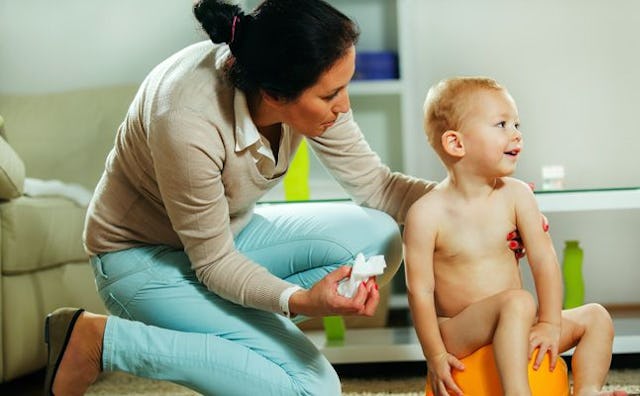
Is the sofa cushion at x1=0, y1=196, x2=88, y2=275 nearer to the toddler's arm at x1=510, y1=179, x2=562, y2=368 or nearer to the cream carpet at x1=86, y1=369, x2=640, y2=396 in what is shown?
the cream carpet at x1=86, y1=369, x2=640, y2=396

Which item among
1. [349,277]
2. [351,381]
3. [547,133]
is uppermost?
[349,277]

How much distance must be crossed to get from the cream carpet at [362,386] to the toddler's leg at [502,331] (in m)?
0.54

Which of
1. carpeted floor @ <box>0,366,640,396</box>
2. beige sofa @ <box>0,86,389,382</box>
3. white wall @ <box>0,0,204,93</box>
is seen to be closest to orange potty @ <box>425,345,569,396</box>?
carpeted floor @ <box>0,366,640,396</box>

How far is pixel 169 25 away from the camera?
314 centimetres

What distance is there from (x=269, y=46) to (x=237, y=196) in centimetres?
30

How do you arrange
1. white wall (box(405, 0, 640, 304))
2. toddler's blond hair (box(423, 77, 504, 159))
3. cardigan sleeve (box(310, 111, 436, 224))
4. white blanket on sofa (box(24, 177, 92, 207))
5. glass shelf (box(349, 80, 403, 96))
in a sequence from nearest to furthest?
toddler's blond hair (box(423, 77, 504, 159)), cardigan sleeve (box(310, 111, 436, 224)), white blanket on sofa (box(24, 177, 92, 207)), glass shelf (box(349, 80, 403, 96)), white wall (box(405, 0, 640, 304))

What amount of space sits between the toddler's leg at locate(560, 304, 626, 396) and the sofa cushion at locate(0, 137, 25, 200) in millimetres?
1206

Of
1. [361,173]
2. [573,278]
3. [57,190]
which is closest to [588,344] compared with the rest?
[361,173]

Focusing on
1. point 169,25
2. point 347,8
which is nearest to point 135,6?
point 169,25

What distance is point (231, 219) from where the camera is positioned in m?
1.68

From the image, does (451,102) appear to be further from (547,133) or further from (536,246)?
(547,133)

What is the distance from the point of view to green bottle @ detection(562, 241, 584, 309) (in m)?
2.41

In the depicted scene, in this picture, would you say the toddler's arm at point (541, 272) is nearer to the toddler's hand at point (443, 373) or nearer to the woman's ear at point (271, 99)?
the toddler's hand at point (443, 373)

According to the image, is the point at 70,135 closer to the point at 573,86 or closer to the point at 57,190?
the point at 57,190
